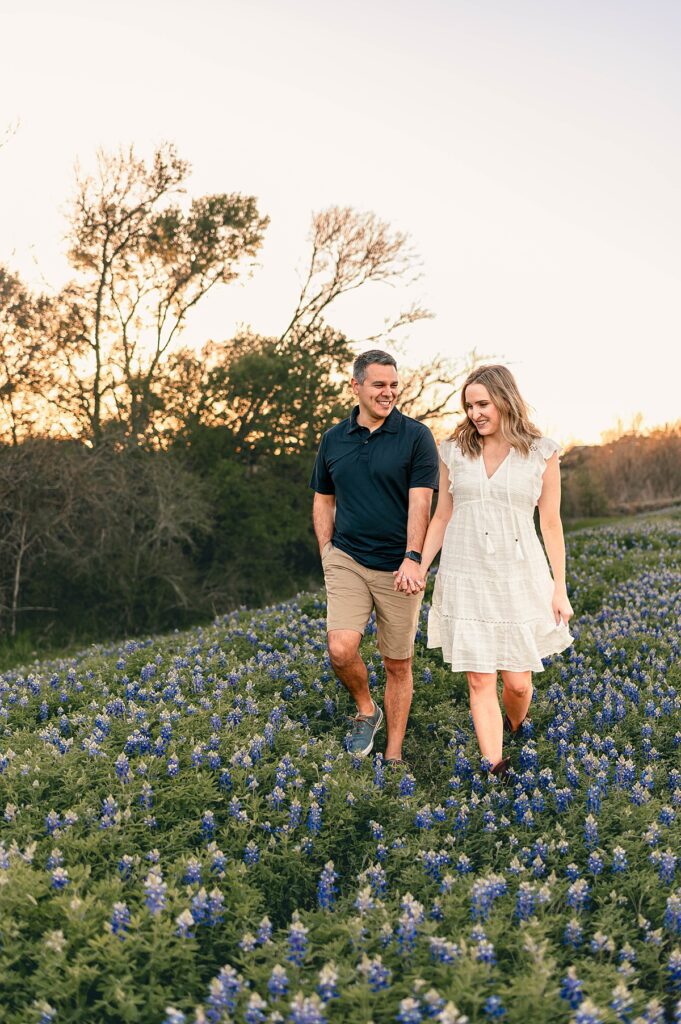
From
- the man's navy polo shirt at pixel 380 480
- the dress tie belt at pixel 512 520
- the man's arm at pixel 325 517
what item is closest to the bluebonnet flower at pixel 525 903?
the dress tie belt at pixel 512 520

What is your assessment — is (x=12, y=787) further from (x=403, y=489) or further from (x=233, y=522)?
(x=233, y=522)

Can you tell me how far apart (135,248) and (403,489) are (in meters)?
22.0

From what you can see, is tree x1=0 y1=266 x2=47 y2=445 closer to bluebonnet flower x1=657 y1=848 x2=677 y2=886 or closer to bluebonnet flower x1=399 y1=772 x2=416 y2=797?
bluebonnet flower x1=399 y1=772 x2=416 y2=797

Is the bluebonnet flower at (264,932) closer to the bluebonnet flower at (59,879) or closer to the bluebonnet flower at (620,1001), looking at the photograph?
the bluebonnet flower at (59,879)

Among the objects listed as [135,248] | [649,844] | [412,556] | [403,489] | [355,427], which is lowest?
[649,844]

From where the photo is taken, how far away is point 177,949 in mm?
3209

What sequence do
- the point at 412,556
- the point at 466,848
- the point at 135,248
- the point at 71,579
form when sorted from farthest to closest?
1. the point at 135,248
2. the point at 71,579
3. the point at 412,556
4. the point at 466,848

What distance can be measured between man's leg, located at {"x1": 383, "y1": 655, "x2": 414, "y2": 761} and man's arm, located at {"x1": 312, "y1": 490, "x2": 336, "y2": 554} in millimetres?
953

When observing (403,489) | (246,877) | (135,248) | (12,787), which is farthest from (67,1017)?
(135,248)

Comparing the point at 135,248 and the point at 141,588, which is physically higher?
the point at 135,248

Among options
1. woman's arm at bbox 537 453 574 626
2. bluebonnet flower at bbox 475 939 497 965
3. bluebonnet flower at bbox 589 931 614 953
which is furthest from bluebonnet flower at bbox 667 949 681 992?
woman's arm at bbox 537 453 574 626

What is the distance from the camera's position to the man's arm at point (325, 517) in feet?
19.8

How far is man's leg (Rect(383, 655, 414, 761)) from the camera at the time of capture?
Result: 573 centimetres

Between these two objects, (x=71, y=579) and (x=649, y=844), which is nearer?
(x=649, y=844)
